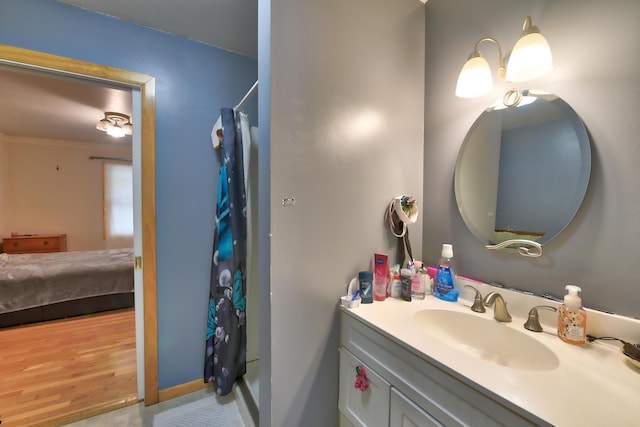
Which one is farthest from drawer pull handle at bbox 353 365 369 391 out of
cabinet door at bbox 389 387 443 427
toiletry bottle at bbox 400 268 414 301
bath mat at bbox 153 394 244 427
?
bath mat at bbox 153 394 244 427

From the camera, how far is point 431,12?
138cm

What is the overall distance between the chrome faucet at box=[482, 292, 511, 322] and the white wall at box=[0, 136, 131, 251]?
6159mm

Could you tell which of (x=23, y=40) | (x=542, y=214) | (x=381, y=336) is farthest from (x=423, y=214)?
(x=23, y=40)

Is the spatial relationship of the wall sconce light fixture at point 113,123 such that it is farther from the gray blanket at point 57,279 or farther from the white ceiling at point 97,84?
the gray blanket at point 57,279

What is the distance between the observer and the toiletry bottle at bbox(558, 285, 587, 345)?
81 centimetres

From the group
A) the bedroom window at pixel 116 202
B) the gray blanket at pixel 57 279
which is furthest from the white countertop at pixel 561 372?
the bedroom window at pixel 116 202

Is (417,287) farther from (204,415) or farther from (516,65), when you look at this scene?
(204,415)

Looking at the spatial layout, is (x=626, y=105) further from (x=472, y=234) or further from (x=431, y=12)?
(x=431, y=12)

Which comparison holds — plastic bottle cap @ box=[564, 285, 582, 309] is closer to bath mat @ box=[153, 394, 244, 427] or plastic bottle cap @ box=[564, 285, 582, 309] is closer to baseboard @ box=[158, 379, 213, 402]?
bath mat @ box=[153, 394, 244, 427]

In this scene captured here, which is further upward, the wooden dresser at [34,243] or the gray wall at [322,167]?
the gray wall at [322,167]

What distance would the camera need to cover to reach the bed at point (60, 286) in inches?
104

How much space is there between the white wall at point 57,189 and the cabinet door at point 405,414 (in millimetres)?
5981

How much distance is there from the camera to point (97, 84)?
1509mm

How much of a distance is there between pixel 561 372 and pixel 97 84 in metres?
2.45
